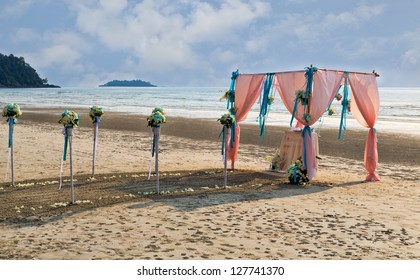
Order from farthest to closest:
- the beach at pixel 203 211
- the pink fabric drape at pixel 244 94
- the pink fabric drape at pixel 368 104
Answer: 1. the pink fabric drape at pixel 244 94
2. the pink fabric drape at pixel 368 104
3. the beach at pixel 203 211

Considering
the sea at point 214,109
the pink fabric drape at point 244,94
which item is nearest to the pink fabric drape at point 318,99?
the pink fabric drape at point 244,94

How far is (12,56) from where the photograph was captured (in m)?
163

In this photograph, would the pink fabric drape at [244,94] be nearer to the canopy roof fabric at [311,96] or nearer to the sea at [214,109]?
the canopy roof fabric at [311,96]

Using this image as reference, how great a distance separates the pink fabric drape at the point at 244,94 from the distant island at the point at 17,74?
16131 cm

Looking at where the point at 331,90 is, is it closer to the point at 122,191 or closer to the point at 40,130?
the point at 122,191

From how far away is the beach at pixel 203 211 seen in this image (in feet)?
21.5

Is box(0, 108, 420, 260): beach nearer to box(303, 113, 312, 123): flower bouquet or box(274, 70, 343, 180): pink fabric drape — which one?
box(274, 70, 343, 180): pink fabric drape

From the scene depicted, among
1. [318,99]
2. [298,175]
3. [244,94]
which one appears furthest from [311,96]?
[244,94]

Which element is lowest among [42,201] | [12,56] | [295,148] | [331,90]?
[42,201]

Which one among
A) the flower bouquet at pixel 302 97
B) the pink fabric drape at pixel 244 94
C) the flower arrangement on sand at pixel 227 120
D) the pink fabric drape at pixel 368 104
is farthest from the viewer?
the pink fabric drape at pixel 244 94

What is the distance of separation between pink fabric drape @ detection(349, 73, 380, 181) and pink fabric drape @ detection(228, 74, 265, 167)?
2580 millimetres

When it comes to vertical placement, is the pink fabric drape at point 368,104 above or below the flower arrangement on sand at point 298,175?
above
